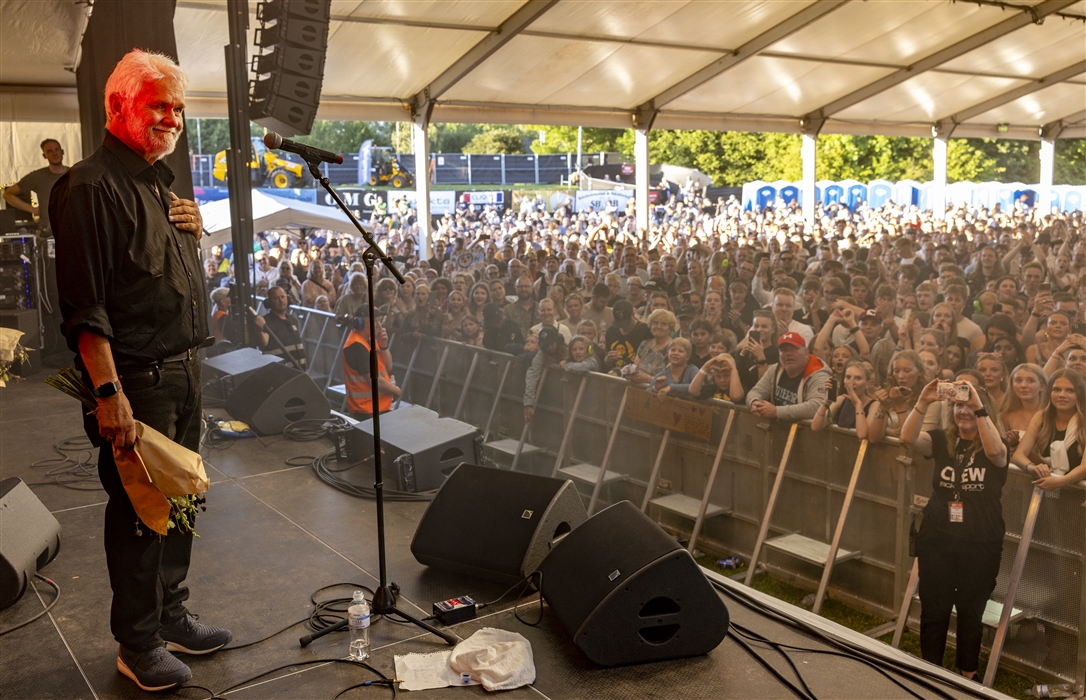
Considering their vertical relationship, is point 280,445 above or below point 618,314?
below

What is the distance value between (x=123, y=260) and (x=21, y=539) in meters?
1.56

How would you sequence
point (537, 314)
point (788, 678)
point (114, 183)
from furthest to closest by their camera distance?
point (537, 314), point (788, 678), point (114, 183)

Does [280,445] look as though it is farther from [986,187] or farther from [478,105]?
[986,187]

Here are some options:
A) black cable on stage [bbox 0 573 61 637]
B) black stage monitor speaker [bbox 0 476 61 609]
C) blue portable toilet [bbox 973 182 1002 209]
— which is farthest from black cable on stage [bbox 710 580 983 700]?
blue portable toilet [bbox 973 182 1002 209]

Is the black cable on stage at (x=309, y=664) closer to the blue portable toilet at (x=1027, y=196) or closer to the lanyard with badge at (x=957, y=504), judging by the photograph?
the lanyard with badge at (x=957, y=504)

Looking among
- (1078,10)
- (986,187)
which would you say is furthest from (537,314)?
(986,187)

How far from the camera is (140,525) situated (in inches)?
98.6

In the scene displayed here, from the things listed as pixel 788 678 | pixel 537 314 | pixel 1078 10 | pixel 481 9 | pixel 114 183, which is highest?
pixel 1078 10

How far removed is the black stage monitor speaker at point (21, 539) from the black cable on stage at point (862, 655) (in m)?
2.64

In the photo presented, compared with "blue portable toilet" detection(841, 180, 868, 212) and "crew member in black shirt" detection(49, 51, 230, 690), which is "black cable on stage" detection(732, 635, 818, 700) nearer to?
"crew member in black shirt" detection(49, 51, 230, 690)

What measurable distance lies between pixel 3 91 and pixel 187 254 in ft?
36.3

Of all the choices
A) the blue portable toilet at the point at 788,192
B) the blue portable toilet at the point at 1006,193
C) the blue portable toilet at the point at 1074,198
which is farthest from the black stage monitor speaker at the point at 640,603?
the blue portable toilet at the point at 1006,193

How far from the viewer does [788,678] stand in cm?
281

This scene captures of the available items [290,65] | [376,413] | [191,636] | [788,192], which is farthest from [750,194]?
[191,636]
